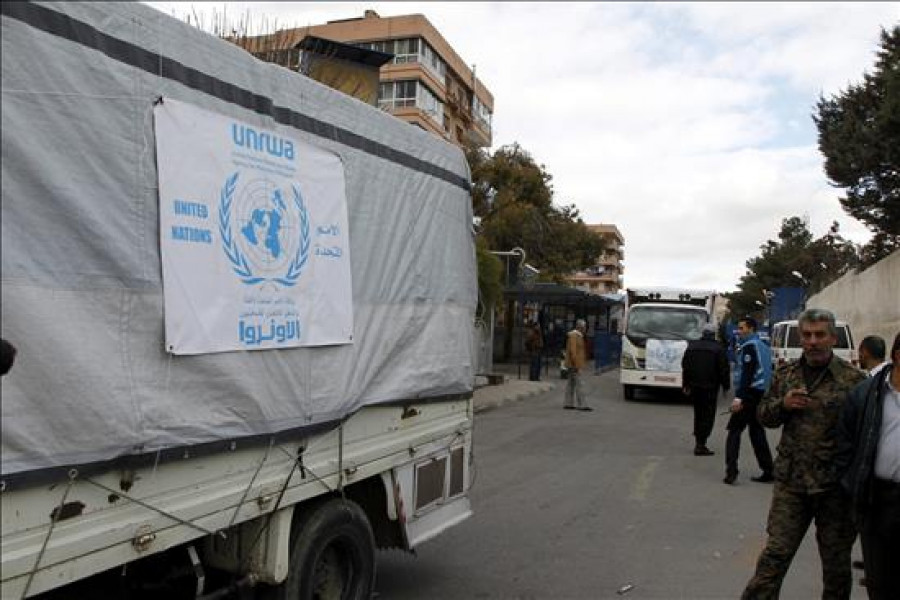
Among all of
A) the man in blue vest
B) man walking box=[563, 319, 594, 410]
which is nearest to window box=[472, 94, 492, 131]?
man walking box=[563, 319, 594, 410]

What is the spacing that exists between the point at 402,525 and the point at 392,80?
48039 mm

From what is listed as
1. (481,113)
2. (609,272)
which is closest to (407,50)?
(481,113)

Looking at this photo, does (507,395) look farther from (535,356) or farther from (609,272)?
(609,272)

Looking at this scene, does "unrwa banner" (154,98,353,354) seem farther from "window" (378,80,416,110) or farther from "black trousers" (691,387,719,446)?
"window" (378,80,416,110)

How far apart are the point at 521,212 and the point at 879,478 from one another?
30.9 metres

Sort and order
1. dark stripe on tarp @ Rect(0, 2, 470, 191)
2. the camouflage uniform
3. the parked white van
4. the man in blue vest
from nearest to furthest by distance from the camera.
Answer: dark stripe on tarp @ Rect(0, 2, 470, 191) → the camouflage uniform → the man in blue vest → the parked white van

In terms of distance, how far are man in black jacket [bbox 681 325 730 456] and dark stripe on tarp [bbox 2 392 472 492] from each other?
8137 mm

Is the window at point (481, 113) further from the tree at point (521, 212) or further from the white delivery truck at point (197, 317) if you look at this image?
the white delivery truck at point (197, 317)

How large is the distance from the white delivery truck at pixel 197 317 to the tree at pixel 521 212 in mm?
29537

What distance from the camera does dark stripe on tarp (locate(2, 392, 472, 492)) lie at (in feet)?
7.95

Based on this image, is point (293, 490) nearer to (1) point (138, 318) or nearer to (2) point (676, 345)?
(1) point (138, 318)

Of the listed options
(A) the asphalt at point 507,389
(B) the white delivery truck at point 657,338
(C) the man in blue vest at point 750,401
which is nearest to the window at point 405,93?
(A) the asphalt at point 507,389

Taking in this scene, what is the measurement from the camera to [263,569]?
142 inches

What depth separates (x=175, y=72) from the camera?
3064mm
